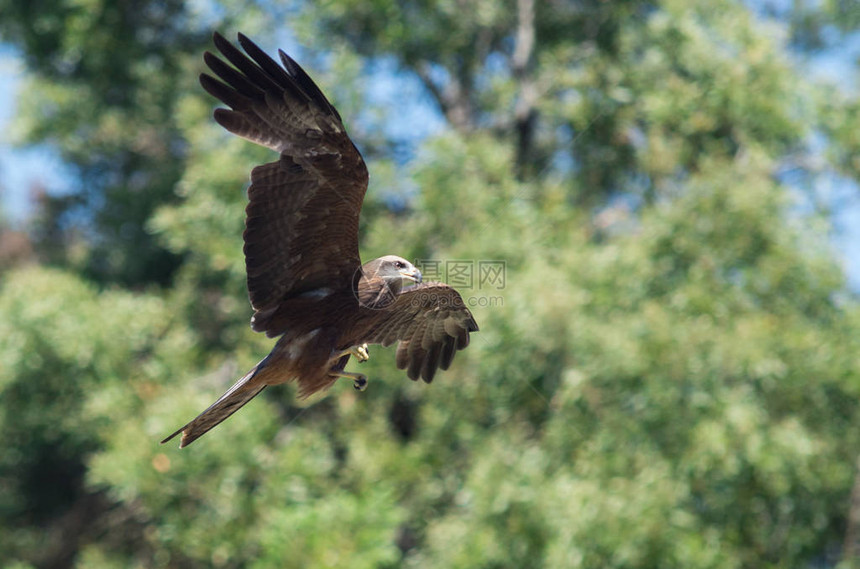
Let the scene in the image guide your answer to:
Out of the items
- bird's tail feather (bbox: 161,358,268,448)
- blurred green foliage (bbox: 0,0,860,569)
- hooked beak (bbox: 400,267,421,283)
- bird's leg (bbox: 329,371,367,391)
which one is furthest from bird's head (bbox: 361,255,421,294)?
blurred green foliage (bbox: 0,0,860,569)

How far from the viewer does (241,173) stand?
432 inches

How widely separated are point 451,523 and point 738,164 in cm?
470

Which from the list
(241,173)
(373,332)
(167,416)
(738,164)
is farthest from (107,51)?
(373,332)

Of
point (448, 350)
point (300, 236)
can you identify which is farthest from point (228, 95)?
point (448, 350)

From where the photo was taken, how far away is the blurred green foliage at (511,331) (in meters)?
9.68

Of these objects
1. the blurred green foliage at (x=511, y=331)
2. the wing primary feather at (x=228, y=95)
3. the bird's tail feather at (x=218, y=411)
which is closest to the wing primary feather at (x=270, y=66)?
the wing primary feather at (x=228, y=95)

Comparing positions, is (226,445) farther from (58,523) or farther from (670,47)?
(670,47)

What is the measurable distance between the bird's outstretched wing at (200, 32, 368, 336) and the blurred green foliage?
14.4 ft

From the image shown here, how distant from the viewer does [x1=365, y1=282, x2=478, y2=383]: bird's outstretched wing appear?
5211mm

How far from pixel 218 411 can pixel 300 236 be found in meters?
0.85

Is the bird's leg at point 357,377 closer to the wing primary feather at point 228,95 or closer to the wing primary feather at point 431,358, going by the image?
the wing primary feather at point 431,358

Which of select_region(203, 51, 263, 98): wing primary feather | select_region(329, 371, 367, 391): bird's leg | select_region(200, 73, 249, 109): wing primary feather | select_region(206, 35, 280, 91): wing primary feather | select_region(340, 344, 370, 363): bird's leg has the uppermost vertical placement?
select_region(206, 35, 280, 91): wing primary feather

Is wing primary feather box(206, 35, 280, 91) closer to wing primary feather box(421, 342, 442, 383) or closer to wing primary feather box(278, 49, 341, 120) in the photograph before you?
wing primary feather box(278, 49, 341, 120)

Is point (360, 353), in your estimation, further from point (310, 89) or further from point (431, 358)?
point (310, 89)
